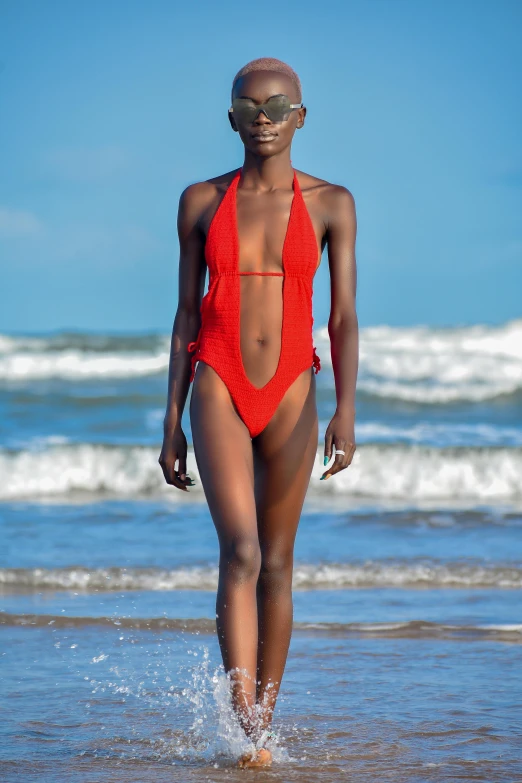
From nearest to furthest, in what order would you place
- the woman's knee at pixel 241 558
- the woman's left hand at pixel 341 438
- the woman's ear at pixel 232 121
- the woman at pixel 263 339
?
1. the woman's knee at pixel 241 558
2. the woman at pixel 263 339
3. the woman's left hand at pixel 341 438
4. the woman's ear at pixel 232 121

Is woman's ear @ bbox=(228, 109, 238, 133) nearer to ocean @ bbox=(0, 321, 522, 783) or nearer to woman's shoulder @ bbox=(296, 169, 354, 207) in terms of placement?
woman's shoulder @ bbox=(296, 169, 354, 207)

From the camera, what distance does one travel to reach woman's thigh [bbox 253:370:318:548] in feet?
12.4

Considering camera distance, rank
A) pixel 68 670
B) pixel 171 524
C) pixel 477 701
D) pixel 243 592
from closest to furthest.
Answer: pixel 243 592
pixel 477 701
pixel 68 670
pixel 171 524

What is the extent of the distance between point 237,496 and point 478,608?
3.31 meters

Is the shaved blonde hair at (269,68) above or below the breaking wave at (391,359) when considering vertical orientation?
below

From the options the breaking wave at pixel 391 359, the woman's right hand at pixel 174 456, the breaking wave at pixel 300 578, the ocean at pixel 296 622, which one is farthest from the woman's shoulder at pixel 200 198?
the breaking wave at pixel 391 359

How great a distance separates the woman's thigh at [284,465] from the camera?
377cm

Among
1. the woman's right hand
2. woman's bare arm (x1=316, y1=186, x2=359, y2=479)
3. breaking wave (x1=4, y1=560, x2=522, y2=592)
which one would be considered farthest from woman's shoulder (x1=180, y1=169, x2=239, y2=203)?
breaking wave (x1=4, y1=560, x2=522, y2=592)

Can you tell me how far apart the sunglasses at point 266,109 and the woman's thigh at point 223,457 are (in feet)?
2.83

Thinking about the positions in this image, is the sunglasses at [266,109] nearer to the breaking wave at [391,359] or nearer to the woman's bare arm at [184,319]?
the woman's bare arm at [184,319]

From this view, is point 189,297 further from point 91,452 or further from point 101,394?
point 101,394

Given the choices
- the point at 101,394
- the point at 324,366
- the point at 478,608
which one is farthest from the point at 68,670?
the point at 324,366

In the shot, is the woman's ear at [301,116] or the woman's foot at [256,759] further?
the woman's ear at [301,116]

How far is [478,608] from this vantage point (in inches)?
253
